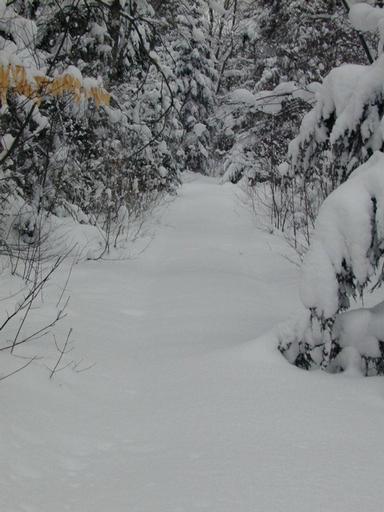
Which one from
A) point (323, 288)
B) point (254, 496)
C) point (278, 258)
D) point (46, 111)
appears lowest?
point (278, 258)

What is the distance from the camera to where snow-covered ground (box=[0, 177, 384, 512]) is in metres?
1.97

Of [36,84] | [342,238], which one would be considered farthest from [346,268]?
[36,84]

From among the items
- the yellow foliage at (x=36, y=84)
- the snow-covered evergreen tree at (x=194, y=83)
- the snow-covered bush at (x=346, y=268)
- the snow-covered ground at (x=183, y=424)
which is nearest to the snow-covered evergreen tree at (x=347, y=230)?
the snow-covered bush at (x=346, y=268)

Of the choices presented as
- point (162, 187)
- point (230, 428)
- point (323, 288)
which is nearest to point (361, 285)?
point (323, 288)

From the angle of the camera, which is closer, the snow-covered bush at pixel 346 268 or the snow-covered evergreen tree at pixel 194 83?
the snow-covered bush at pixel 346 268

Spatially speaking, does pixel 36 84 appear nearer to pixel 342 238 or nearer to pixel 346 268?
pixel 342 238

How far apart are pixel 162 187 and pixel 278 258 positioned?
8.21 m

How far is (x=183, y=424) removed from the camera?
8.55 ft

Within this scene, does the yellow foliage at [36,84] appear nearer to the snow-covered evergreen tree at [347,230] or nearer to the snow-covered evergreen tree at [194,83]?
the snow-covered evergreen tree at [347,230]

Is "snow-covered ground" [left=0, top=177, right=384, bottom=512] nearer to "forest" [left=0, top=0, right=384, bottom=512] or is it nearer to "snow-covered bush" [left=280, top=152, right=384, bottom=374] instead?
"forest" [left=0, top=0, right=384, bottom=512]

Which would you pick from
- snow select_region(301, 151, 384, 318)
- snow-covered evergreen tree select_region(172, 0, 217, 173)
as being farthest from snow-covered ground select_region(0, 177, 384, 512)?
snow-covered evergreen tree select_region(172, 0, 217, 173)

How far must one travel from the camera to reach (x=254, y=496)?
195cm

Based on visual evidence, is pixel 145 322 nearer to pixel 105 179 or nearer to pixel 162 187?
pixel 105 179

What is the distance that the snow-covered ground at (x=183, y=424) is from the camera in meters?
1.97
